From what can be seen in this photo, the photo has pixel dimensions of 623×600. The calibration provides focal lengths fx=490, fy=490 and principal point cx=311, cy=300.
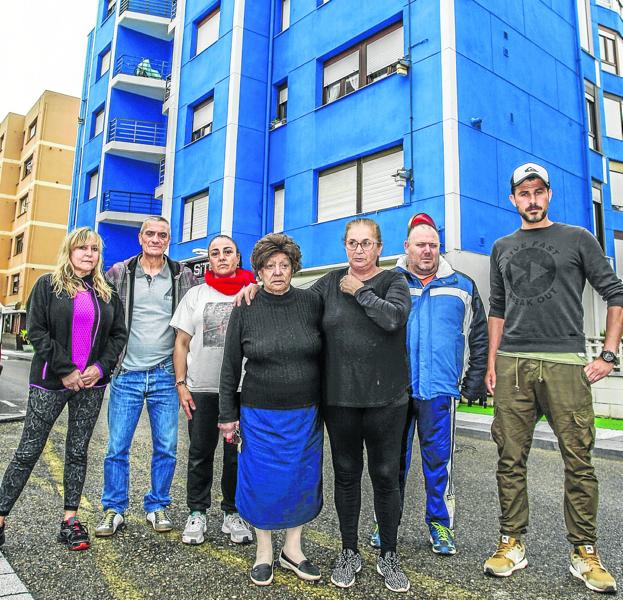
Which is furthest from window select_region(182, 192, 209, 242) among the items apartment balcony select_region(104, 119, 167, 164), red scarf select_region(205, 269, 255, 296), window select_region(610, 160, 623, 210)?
window select_region(610, 160, 623, 210)

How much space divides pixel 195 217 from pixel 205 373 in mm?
13390

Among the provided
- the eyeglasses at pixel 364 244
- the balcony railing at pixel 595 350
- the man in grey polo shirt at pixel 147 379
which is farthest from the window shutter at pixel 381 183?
the eyeglasses at pixel 364 244

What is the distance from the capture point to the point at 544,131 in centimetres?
1323

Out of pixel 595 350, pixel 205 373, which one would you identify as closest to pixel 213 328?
pixel 205 373

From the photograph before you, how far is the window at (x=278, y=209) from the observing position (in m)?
14.6

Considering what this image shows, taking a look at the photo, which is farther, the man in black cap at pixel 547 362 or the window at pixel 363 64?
the window at pixel 363 64

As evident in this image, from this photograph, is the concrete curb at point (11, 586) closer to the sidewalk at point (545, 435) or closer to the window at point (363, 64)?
the sidewalk at point (545, 435)

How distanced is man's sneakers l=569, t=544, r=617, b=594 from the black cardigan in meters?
3.21

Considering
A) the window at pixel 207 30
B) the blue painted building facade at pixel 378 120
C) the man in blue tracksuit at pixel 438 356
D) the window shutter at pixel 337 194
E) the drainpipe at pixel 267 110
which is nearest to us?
the man in blue tracksuit at pixel 438 356

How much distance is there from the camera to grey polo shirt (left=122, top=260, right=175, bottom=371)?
12.0 feet

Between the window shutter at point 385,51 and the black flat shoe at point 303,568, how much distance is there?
11.8m

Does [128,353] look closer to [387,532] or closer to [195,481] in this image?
[195,481]

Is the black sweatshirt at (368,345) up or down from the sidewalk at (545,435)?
up

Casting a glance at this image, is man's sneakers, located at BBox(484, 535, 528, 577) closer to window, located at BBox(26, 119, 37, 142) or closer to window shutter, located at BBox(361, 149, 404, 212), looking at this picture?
window shutter, located at BBox(361, 149, 404, 212)
